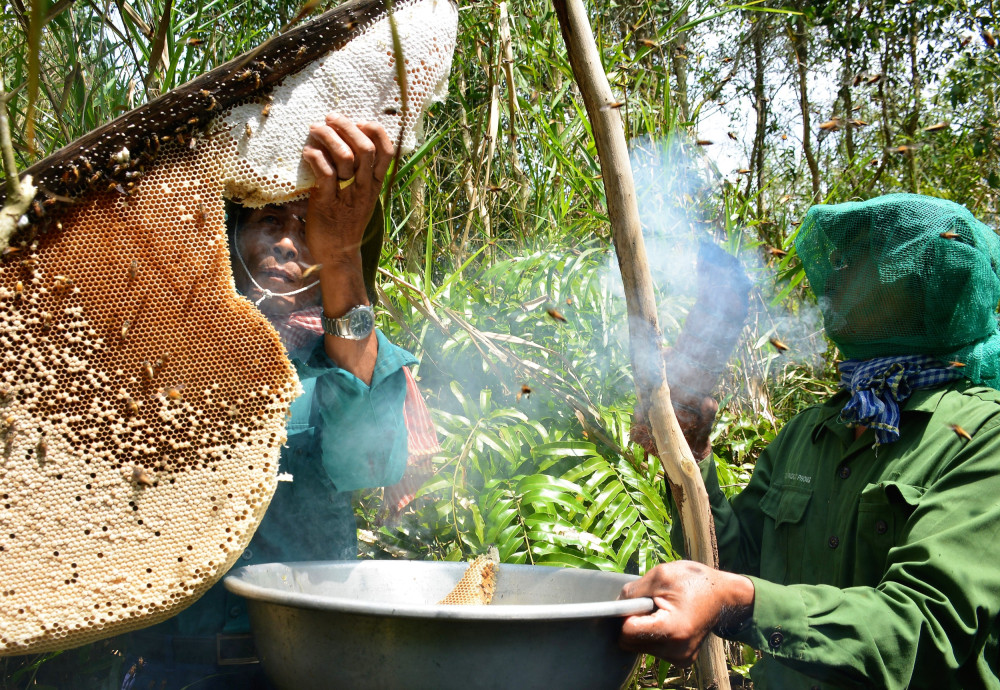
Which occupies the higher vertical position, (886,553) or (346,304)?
(346,304)

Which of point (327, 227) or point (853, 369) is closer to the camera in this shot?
point (327, 227)

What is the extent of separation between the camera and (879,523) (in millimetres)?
1840

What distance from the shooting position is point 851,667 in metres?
1.47

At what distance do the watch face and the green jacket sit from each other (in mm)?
1001

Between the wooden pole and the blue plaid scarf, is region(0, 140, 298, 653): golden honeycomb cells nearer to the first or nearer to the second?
the wooden pole

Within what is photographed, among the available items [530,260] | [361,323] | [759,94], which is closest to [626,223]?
[361,323]

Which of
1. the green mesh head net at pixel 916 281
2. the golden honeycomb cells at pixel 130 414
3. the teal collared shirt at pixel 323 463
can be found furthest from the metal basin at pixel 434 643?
the green mesh head net at pixel 916 281

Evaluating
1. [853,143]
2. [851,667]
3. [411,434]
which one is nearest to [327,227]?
[411,434]

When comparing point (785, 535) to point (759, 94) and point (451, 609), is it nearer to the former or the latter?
point (451, 609)

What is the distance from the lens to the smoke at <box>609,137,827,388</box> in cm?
355

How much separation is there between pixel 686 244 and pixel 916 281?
6.14 feet

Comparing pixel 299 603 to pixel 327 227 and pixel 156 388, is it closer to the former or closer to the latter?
pixel 156 388

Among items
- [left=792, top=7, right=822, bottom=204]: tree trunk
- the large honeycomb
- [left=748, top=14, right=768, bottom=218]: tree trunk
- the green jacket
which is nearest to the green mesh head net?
the green jacket

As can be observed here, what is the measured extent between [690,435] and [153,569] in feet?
4.60
